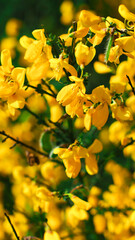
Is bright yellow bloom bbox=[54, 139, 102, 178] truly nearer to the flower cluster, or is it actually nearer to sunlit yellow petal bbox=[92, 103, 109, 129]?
the flower cluster

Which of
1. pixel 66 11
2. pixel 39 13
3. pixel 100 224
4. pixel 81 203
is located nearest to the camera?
pixel 81 203

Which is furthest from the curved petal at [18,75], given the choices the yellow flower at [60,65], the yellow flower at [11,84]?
the yellow flower at [60,65]

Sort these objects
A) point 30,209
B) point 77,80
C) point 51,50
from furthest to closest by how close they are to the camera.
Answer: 1. point 30,209
2. point 51,50
3. point 77,80

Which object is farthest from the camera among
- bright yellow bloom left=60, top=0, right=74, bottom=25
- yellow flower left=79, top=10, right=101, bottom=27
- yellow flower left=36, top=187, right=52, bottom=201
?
bright yellow bloom left=60, top=0, right=74, bottom=25

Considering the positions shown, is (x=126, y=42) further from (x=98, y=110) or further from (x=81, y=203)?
(x=81, y=203)

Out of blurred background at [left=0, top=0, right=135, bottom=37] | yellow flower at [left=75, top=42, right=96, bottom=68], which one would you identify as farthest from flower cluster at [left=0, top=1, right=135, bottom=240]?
blurred background at [left=0, top=0, right=135, bottom=37]

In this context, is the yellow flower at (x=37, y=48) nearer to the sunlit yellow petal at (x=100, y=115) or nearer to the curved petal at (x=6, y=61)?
the curved petal at (x=6, y=61)

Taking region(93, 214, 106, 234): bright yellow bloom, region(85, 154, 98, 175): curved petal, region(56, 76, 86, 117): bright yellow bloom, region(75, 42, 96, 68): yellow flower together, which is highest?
region(75, 42, 96, 68): yellow flower

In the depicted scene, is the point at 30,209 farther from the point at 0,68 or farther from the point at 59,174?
the point at 0,68

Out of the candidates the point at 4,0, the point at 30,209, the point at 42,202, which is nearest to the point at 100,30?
the point at 42,202

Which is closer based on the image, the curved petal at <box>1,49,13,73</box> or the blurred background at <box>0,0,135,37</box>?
the curved petal at <box>1,49,13,73</box>

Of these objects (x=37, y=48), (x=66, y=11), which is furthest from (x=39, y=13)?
(x=37, y=48)
